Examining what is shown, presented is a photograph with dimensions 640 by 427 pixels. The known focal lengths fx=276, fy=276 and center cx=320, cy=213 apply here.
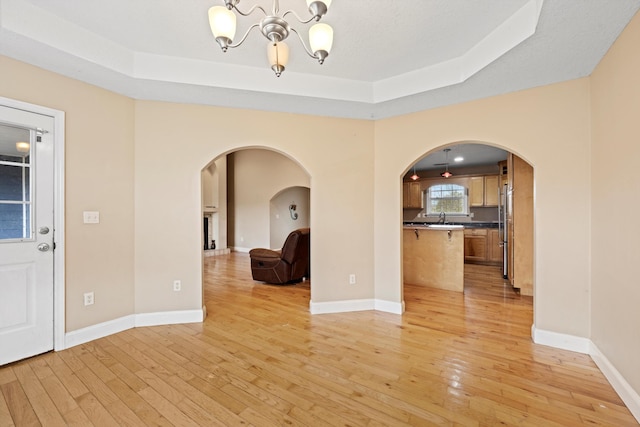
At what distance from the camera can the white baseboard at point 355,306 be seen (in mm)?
3408

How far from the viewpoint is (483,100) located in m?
2.90

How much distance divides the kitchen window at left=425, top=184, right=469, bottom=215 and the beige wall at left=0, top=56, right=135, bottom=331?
735 centimetres

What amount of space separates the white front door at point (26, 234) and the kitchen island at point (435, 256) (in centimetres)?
460

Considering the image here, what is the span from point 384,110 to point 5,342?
4.14 meters

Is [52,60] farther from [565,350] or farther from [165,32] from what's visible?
[565,350]

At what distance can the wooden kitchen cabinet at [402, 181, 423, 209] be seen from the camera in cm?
805

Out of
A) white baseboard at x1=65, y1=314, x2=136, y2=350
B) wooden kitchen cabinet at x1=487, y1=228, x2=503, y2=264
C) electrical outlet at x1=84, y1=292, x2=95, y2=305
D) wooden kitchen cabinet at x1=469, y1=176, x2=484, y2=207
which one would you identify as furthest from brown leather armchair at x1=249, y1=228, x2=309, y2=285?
wooden kitchen cabinet at x1=469, y1=176, x2=484, y2=207

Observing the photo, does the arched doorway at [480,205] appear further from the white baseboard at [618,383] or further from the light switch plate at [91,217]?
the light switch plate at [91,217]

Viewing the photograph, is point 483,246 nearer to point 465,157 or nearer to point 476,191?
point 476,191

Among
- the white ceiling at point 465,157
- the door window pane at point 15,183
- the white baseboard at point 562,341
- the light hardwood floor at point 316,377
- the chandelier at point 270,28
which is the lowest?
the light hardwood floor at point 316,377

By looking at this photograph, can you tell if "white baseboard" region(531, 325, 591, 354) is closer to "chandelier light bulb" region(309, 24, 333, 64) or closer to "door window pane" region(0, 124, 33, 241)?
"chandelier light bulb" region(309, 24, 333, 64)

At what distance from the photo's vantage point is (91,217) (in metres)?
2.68

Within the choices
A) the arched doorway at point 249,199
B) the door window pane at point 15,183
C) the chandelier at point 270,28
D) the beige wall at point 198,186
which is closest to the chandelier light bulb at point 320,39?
the chandelier at point 270,28

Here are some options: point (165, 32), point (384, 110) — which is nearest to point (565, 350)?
point (384, 110)
